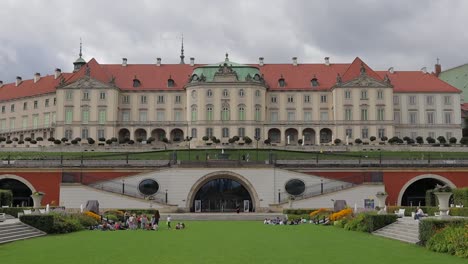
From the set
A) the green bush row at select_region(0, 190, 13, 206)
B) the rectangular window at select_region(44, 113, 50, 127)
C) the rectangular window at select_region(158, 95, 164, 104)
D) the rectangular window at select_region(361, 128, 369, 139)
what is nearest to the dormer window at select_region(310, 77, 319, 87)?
the rectangular window at select_region(361, 128, 369, 139)

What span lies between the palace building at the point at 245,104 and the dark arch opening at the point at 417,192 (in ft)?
89.9

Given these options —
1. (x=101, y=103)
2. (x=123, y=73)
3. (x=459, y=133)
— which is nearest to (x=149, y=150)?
(x=101, y=103)

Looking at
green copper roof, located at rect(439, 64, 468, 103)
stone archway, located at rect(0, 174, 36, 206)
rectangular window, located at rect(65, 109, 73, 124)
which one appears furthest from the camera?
green copper roof, located at rect(439, 64, 468, 103)

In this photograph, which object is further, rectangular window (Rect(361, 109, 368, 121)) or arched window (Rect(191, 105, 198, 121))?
arched window (Rect(191, 105, 198, 121))

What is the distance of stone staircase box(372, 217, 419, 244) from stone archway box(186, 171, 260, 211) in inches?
956

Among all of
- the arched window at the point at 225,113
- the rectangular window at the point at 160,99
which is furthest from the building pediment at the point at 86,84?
the arched window at the point at 225,113

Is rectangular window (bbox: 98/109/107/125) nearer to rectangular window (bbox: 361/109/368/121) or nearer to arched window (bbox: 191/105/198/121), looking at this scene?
arched window (bbox: 191/105/198/121)

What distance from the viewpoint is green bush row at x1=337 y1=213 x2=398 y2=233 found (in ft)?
97.8

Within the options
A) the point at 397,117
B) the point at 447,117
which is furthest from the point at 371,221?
the point at 447,117

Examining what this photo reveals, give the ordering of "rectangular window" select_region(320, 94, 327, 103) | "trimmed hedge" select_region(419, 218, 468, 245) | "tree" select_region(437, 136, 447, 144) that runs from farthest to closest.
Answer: "rectangular window" select_region(320, 94, 327, 103), "tree" select_region(437, 136, 447, 144), "trimmed hedge" select_region(419, 218, 468, 245)

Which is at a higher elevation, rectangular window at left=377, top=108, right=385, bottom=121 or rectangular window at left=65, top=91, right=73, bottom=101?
rectangular window at left=65, top=91, right=73, bottom=101

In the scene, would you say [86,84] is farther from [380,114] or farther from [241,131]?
[380,114]

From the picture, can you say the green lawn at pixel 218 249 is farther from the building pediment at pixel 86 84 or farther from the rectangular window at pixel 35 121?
the rectangular window at pixel 35 121

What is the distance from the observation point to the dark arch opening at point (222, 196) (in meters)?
54.9
